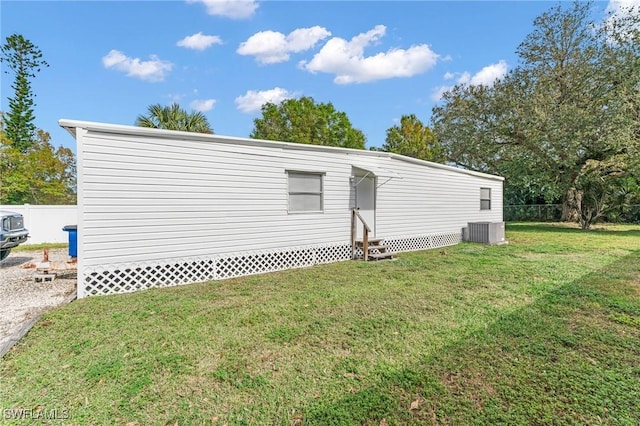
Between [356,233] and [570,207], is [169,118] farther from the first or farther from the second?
[570,207]

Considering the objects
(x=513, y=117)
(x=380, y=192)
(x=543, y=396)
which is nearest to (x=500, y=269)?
(x=380, y=192)

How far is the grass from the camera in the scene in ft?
7.57

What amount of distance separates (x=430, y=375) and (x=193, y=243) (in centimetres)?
475

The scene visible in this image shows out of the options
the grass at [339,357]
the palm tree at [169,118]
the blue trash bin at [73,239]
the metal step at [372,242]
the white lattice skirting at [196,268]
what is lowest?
the grass at [339,357]

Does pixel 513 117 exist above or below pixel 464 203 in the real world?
above

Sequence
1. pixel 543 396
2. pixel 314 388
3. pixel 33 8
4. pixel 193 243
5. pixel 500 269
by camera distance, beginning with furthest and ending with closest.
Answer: pixel 33 8 → pixel 500 269 → pixel 193 243 → pixel 314 388 → pixel 543 396

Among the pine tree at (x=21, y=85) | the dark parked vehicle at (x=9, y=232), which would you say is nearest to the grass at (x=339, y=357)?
the dark parked vehicle at (x=9, y=232)

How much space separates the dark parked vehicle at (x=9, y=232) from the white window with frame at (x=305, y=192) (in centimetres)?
649

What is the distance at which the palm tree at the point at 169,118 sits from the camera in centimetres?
1476

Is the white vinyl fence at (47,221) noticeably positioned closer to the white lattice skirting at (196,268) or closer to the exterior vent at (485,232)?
the white lattice skirting at (196,268)

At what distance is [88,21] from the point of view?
8.98 metres

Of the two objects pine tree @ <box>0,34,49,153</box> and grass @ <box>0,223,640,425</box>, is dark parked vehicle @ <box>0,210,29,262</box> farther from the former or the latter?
pine tree @ <box>0,34,49,153</box>

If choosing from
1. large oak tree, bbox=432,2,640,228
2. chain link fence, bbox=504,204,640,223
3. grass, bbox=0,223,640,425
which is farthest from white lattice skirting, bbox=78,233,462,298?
chain link fence, bbox=504,204,640,223

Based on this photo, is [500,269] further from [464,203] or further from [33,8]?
[33,8]
